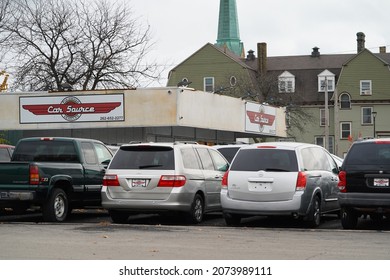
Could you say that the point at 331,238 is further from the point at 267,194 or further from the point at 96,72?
the point at 96,72

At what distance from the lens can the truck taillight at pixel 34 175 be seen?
16.2 m

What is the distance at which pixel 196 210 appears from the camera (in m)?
16.4

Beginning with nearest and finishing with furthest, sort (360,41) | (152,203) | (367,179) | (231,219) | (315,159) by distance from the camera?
(367,179) → (152,203) → (231,219) → (315,159) → (360,41)

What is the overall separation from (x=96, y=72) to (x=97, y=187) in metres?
28.9

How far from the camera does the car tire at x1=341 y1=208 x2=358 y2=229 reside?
15.1 m

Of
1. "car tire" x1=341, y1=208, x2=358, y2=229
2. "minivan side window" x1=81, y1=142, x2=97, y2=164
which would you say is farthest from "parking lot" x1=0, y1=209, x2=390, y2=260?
"minivan side window" x1=81, y1=142, x2=97, y2=164

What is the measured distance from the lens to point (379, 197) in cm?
1453

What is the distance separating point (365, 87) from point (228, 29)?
7153cm

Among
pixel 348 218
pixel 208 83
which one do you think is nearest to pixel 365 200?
pixel 348 218

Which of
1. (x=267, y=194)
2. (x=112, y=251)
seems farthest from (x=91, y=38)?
(x=112, y=251)

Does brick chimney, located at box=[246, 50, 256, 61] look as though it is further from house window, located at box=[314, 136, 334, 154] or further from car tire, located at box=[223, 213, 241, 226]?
car tire, located at box=[223, 213, 241, 226]

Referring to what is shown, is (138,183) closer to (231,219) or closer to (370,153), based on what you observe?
(231,219)

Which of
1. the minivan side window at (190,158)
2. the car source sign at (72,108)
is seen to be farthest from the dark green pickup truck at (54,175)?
the car source sign at (72,108)

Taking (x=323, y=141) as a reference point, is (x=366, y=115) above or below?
above
